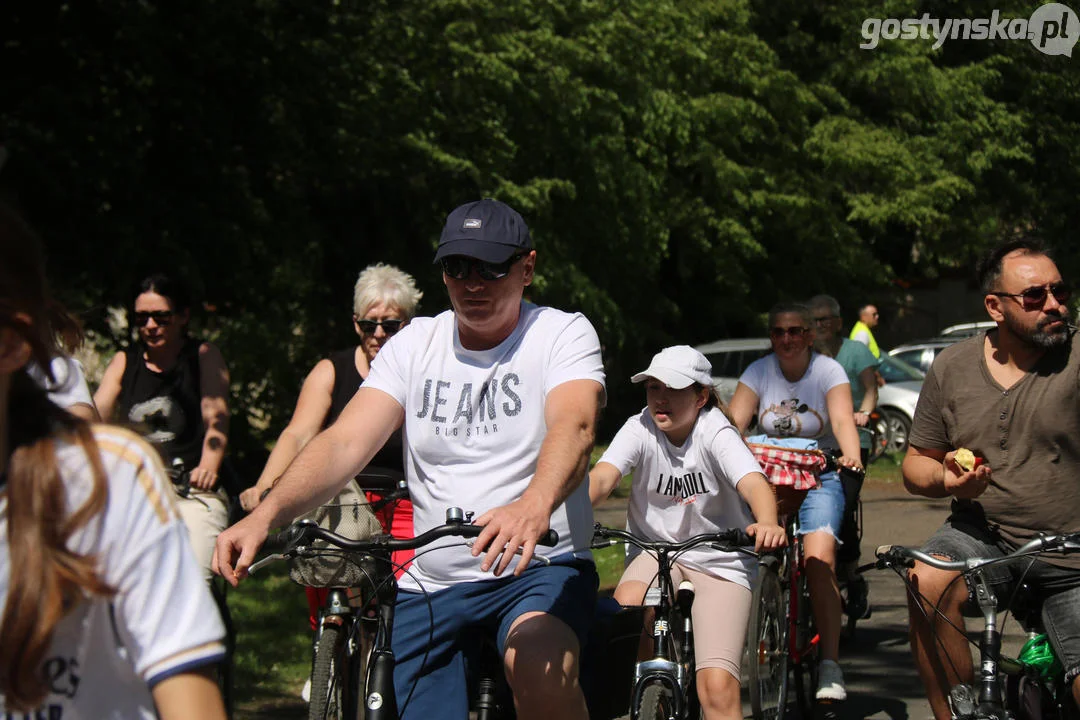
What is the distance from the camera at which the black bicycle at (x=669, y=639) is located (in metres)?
4.51

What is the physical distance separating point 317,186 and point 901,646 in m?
12.0

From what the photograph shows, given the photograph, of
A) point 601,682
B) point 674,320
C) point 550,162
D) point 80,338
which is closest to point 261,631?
point 601,682

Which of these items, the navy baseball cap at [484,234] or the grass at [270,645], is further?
the grass at [270,645]

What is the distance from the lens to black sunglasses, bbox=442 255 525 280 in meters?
3.73

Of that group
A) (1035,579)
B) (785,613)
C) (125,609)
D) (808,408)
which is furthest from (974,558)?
(125,609)

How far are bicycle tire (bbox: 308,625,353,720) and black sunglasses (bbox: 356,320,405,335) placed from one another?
1294 millimetres

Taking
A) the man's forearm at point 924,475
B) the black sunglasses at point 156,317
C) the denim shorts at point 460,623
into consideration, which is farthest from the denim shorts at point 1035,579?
the black sunglasses at point 156,317

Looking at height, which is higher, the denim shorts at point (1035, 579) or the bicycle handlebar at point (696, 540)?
the bicycle handlebar at point (696, 540)

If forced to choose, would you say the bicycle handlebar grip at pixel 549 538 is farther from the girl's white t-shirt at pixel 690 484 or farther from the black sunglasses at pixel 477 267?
the girl's white t-shirt at pixel 690 484

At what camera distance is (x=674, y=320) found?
28.0 metres

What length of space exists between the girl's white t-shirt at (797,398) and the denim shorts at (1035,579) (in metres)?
2.43

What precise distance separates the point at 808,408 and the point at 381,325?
8.34 feet

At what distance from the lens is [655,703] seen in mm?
4480

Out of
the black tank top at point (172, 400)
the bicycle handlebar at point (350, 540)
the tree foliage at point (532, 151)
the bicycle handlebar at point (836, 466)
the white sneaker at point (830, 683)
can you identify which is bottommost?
the white sneaker at point (830, 683)
